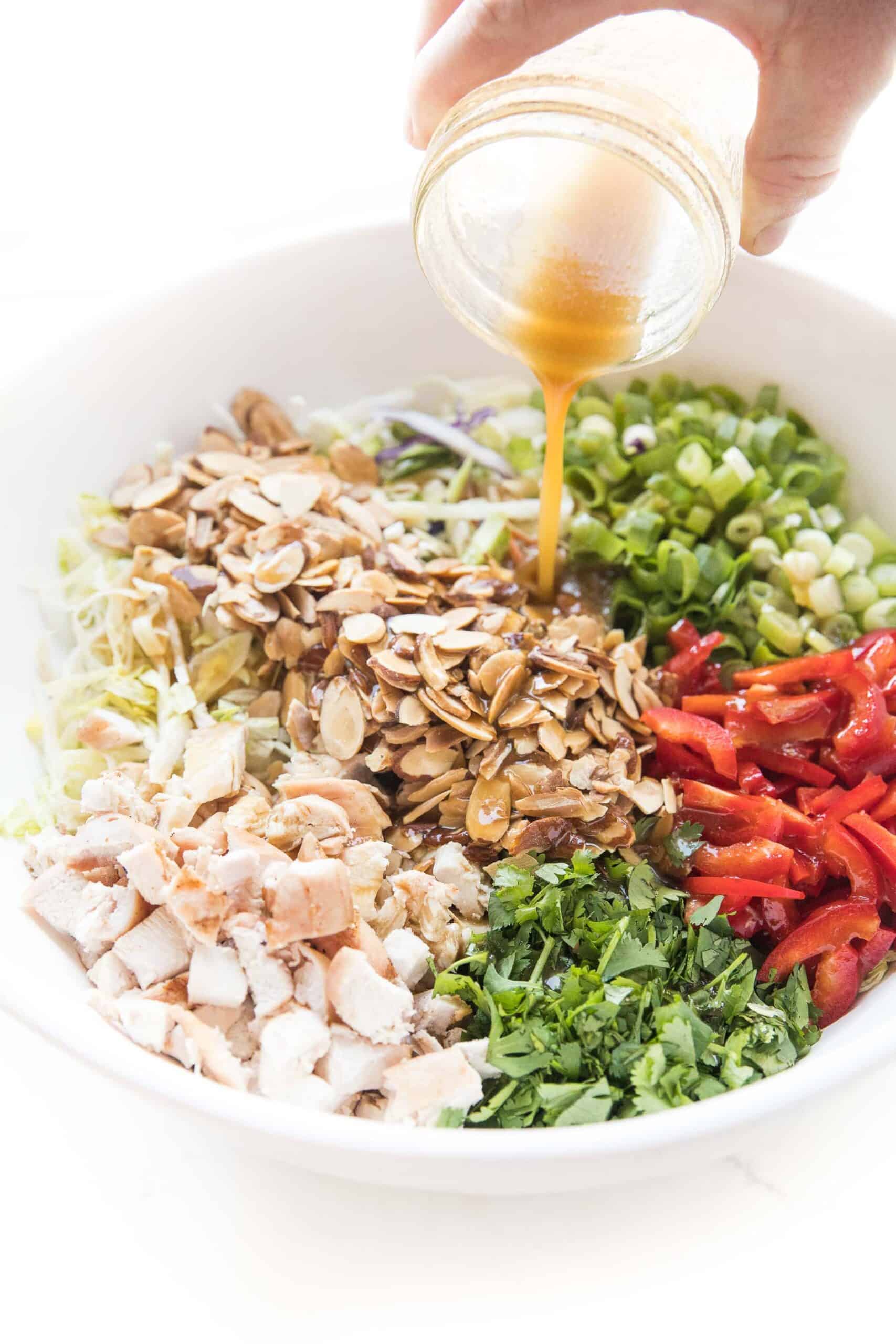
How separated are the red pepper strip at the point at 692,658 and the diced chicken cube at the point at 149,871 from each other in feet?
3.19

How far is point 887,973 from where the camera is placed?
63.9 inches

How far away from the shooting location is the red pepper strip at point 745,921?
166cm

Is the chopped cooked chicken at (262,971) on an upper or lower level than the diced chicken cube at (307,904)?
lower

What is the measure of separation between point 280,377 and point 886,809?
1503mm

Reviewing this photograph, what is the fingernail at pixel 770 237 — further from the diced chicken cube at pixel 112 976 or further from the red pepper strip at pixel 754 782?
the diced chicken cube at pixel 112 976

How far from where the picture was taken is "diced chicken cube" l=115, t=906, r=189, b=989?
1.49 meters

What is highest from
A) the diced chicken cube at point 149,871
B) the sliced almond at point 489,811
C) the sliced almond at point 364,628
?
the sliced almond at point 364,628

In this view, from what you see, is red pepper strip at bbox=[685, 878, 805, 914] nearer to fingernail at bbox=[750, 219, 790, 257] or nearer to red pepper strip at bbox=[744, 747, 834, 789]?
red pepper strip at bbox=[744, 747, 834, 789]

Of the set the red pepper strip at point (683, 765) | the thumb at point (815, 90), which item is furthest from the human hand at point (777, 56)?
the red pepper strip at point (683, 765)

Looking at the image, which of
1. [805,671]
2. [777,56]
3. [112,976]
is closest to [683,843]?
[805,671]

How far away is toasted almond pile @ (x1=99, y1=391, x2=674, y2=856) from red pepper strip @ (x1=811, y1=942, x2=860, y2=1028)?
335 millimetres

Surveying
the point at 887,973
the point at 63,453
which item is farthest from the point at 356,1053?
the point at 63,453

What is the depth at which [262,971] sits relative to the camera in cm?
143

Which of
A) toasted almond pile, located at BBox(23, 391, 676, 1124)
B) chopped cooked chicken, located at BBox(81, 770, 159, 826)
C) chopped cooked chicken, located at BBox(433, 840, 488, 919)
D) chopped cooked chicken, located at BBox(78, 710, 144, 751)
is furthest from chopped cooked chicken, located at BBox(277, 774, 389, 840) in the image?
chopped cooked chicken, located at BBox(78, 710, 144, 751)
